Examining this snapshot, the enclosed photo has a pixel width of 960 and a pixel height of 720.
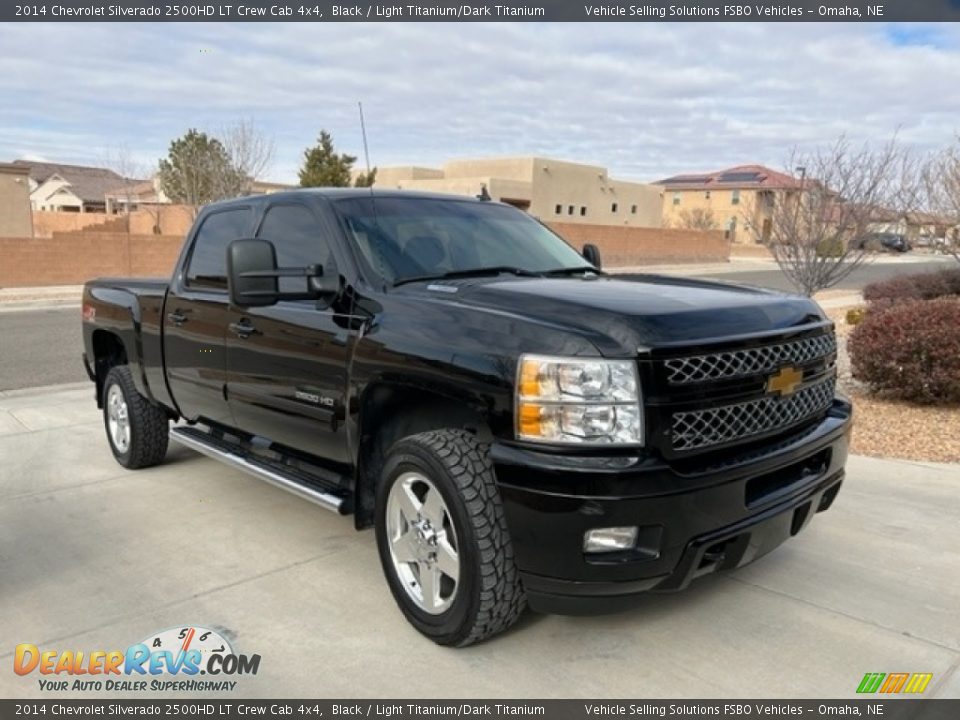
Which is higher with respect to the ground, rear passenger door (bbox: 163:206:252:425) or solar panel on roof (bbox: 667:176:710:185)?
solar panel on roof (bbox: 667:176:710:185)

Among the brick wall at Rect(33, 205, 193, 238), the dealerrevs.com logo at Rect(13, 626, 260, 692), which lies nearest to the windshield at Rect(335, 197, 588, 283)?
the dealerrevs.com logo at Rect(13, 626, 260, 692)

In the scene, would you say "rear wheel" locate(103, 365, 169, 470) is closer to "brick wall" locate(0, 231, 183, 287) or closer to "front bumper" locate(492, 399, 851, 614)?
"front bumper" locate(492, 399, 851, 614)

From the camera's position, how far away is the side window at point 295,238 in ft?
13.7

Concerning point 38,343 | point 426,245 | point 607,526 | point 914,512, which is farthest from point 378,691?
point 38,343

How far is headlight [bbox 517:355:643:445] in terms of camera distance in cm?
281

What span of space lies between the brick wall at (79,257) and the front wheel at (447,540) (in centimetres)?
2002

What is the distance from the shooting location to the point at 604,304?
10.2ft

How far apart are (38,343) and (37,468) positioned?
7.76 meters

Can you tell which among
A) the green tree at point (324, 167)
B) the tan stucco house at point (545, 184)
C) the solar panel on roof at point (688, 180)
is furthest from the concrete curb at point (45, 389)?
the solar panel on roof at point (688, 180)

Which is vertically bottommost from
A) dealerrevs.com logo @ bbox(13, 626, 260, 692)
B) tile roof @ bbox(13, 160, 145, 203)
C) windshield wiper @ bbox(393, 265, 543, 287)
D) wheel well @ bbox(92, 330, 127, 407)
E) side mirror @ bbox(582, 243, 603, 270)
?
dealerrevs.com logo @ bbox(13, 626, 260, 692)

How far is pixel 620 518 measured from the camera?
108 inches

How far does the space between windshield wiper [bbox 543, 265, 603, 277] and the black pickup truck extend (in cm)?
2

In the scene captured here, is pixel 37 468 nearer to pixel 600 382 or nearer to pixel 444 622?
pixel 444 622

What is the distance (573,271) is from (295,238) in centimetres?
155
